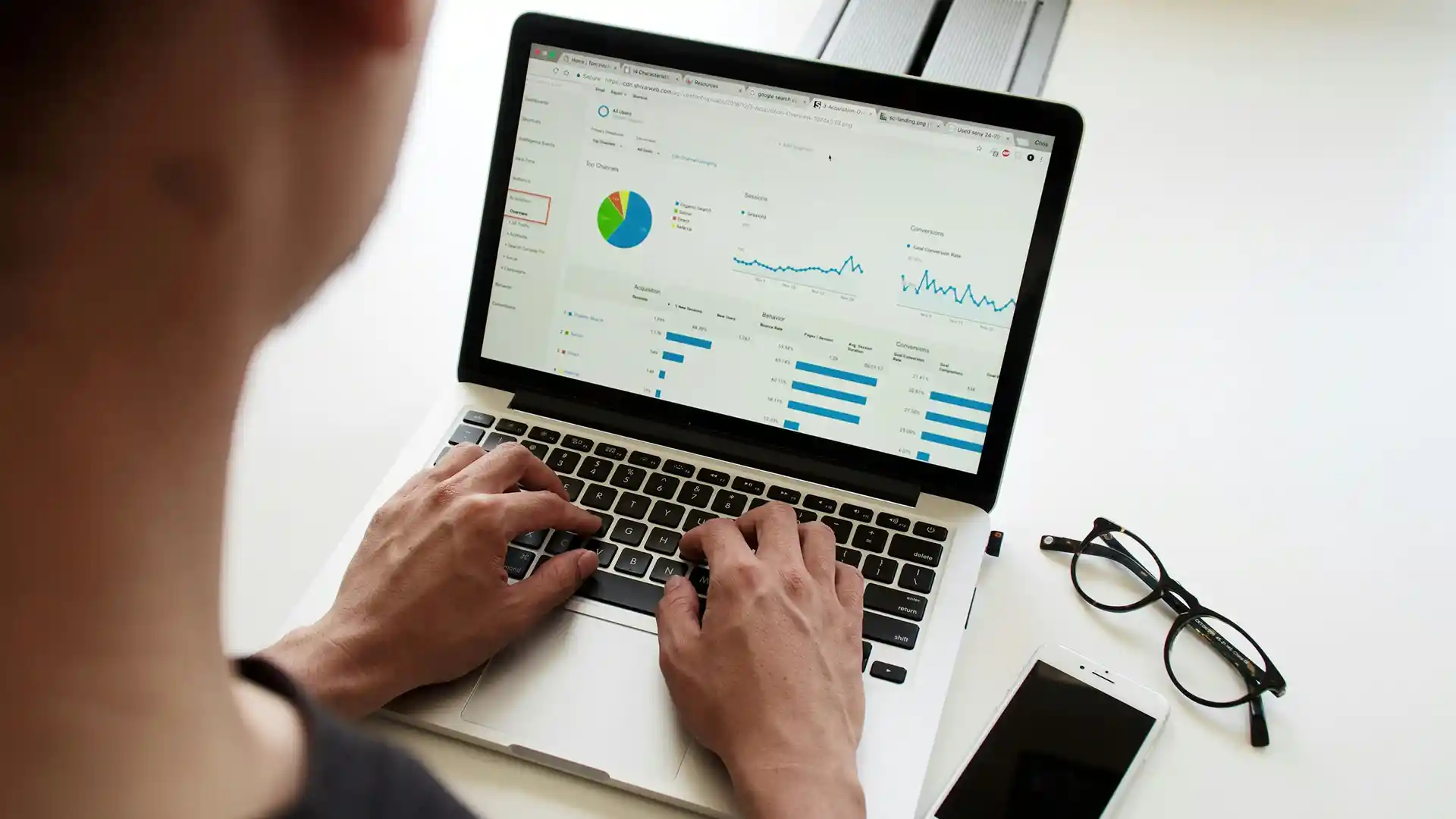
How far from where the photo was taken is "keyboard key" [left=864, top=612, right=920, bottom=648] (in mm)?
705

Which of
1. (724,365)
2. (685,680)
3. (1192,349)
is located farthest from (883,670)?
(1192,349)

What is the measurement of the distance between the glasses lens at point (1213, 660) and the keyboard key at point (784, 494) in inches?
10.9

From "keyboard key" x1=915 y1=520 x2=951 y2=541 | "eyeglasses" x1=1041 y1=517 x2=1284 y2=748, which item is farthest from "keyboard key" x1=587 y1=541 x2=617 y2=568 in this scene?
"eyeglasses" x1=1041 y1=517 x2=1284 y2=748

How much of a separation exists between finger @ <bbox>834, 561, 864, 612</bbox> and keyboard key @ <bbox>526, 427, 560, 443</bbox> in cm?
25

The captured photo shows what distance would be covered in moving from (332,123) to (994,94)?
0.55 meters

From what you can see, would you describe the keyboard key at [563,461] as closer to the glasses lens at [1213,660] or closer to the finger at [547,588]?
the finger at [547,588]

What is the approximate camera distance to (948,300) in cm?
77

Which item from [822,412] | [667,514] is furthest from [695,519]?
[822,412]

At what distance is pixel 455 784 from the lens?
0.64 meters

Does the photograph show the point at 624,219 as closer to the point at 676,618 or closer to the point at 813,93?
the point at 813,93

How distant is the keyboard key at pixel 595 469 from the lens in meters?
0.81

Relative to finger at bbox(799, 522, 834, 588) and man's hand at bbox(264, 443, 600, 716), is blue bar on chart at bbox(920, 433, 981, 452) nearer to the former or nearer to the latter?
finger at bbox(799, 522, 834, 588)

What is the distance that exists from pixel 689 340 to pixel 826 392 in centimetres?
11

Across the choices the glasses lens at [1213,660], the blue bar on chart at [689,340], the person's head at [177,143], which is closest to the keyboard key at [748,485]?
the blue bar on chart at [689,340]
